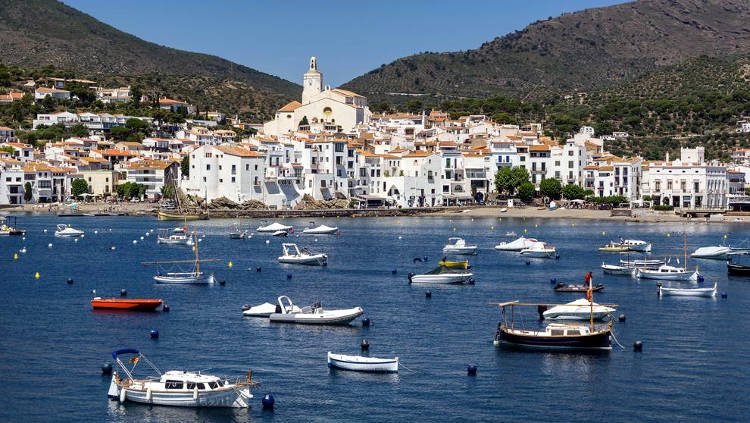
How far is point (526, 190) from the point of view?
120 m

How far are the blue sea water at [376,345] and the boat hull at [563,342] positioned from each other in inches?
18.0

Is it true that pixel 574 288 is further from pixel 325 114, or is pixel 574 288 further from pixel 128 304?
pixel 325 114

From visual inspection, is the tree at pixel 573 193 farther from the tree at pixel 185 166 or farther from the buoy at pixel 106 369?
the buoy at pixel 106 369

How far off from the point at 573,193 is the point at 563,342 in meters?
85.6

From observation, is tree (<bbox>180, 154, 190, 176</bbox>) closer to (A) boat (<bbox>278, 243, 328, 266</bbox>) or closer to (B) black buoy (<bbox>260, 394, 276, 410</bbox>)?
(A) boat (<bbox>278, 243, 328, 266</bbox>)

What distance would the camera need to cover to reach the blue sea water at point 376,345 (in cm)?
2991

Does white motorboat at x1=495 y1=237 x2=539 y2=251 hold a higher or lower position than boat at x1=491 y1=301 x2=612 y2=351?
higher

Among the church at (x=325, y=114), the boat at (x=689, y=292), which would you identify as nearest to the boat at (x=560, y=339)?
the boat at (x=689, y=292)

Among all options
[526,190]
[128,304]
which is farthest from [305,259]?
[526,190]

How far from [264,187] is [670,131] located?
2825 inches

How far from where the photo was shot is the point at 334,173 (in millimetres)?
118062

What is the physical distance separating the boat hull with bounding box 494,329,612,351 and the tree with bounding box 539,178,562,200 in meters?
84.1

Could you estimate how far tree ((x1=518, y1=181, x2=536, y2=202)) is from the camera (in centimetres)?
12000

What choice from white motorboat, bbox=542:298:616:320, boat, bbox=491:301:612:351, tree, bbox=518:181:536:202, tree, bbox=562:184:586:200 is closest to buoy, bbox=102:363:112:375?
boat, bbox=491:301:612:351
